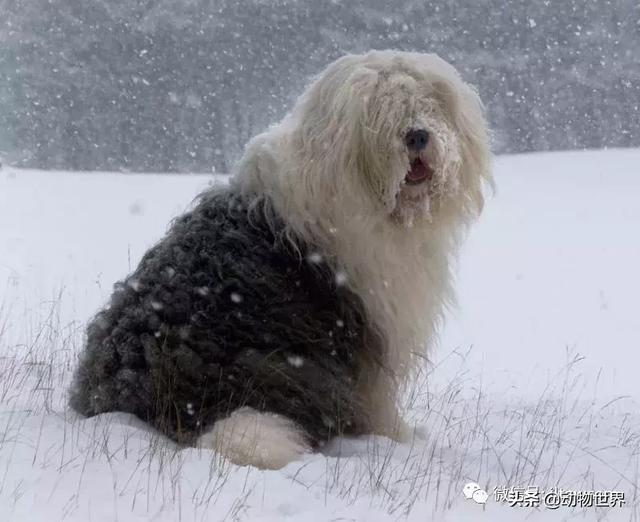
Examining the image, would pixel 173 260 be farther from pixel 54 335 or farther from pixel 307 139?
pixel 54 335

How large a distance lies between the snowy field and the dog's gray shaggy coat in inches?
7.4

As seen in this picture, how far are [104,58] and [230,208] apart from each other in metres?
24.8

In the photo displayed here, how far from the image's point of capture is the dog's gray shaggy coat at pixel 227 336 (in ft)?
12.7

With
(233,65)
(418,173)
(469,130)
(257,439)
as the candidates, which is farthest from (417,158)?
(233,65)

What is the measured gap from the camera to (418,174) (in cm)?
405

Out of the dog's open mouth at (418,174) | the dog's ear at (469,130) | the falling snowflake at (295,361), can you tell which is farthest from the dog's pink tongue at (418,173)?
the falling snowflake at (295,361)

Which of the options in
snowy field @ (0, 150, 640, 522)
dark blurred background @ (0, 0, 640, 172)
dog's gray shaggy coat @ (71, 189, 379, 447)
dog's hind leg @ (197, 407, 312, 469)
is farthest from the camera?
dark blurred background @ (0, 0, 640, 172)

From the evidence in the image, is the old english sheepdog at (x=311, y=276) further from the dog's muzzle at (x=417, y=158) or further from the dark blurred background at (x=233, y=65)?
the dark blurred background at (x=233, y=65)

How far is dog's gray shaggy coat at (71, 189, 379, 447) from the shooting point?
12.7 feet

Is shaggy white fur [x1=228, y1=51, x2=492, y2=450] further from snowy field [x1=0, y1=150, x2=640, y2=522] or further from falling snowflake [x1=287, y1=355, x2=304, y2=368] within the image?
snowy field [x1=0, y1=150, x2=640, y2=522]

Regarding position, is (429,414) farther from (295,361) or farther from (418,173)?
(418,173)

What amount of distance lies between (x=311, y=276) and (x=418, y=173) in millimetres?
687

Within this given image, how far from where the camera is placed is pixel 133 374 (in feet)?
12.9

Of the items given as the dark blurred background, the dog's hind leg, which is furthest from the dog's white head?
the dark blurred background
